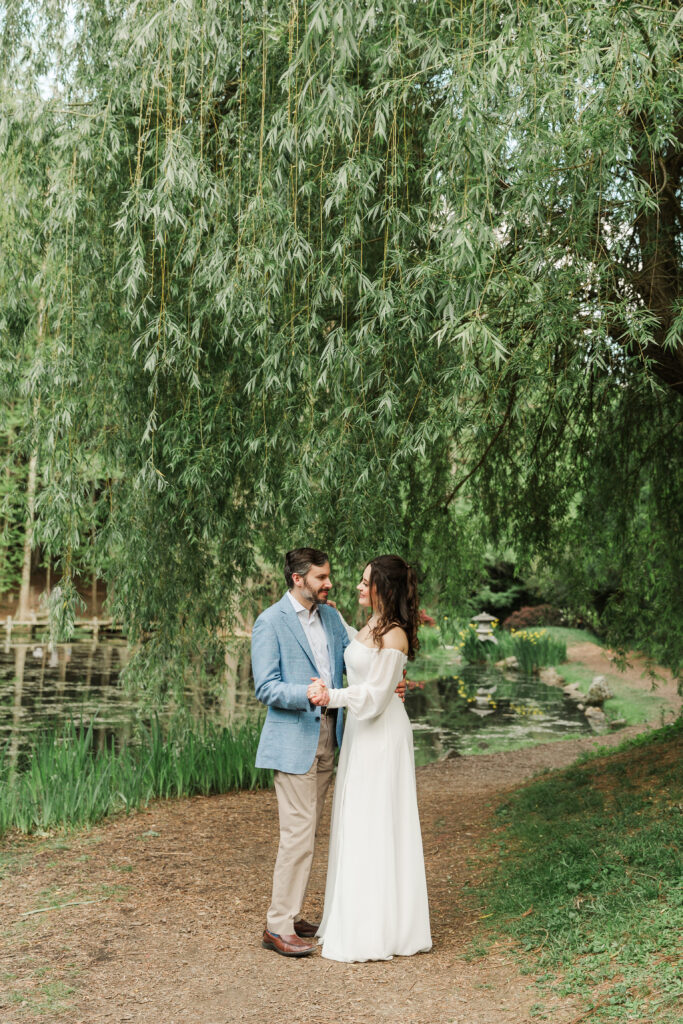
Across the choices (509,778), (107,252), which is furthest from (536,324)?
(509,778)

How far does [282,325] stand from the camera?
5.14 metres

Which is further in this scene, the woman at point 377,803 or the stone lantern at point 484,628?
the stone lantern at point 484,628

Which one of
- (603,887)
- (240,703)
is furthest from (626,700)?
(603,887)

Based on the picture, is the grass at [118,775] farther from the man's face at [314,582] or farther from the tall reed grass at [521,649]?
the tall reed grass at [521,649]

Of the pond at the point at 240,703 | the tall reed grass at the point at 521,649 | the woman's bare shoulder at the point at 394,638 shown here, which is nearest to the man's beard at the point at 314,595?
the woman's bare shoulder at the point at 394,638

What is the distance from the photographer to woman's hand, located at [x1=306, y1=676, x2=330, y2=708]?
413 cm

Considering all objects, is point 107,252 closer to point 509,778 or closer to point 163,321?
point 163,321

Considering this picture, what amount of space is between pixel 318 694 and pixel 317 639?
1.65 ft

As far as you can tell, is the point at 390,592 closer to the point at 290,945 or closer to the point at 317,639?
the point at 317,639

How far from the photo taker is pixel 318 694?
4.14 metres

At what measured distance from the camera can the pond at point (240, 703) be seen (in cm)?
1238

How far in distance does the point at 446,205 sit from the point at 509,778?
6580 millimetres

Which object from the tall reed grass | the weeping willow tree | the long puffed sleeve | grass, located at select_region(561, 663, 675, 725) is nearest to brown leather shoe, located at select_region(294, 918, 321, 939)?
the long puffed sleeve

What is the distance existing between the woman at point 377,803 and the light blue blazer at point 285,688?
16cm
